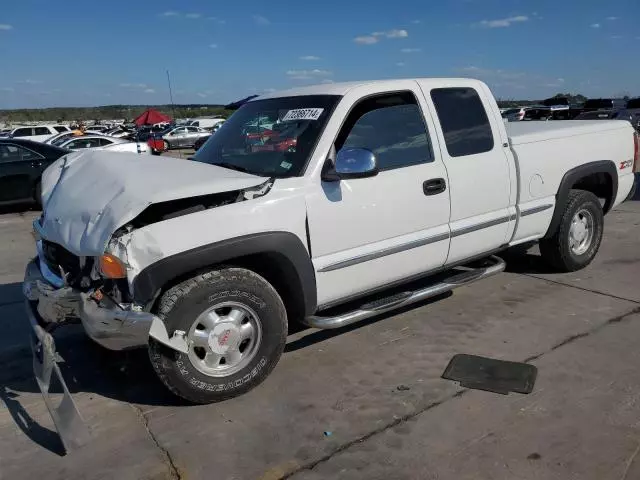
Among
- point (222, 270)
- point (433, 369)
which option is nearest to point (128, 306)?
point (222, 270)

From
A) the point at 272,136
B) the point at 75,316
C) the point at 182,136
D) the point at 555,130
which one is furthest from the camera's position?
the point at 182,136

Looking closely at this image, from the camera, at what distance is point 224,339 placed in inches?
131

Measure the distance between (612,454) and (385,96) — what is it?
8.67 ft

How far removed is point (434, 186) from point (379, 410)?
1672 mm

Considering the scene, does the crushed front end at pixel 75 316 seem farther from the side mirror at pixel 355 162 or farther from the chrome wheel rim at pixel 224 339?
the side mirror at pixel 355 162

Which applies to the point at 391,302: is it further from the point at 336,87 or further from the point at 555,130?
the point at 555,130

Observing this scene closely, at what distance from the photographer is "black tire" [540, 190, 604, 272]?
5281 mm

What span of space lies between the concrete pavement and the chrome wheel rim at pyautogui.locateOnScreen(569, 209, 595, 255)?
2.85 feet

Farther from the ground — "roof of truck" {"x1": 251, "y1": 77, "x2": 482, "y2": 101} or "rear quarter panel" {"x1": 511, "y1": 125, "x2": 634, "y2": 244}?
"roof of truck" {"x1": 251, "y1": 77, "x2": 482, "y2": 101}

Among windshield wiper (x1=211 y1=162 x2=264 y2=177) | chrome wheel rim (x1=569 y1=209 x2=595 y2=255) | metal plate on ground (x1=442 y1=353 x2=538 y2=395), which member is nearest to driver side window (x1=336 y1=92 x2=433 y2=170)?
windshield wiper (x1=211 y1=162 x2=264 y2=177)

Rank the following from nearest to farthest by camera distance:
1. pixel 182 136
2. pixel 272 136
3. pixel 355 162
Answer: pixel 355 162 < pixel 272 136 < pixel 182 136

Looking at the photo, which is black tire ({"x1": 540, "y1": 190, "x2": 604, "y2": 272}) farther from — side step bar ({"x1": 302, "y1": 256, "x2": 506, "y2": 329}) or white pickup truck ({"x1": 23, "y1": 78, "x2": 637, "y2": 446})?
side step bar ({"x1": 302, "y1": 256, "x2": 506, "y2": 329})

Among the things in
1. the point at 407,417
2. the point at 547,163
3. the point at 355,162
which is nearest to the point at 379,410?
the point at 407,417

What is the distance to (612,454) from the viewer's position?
2779mm
